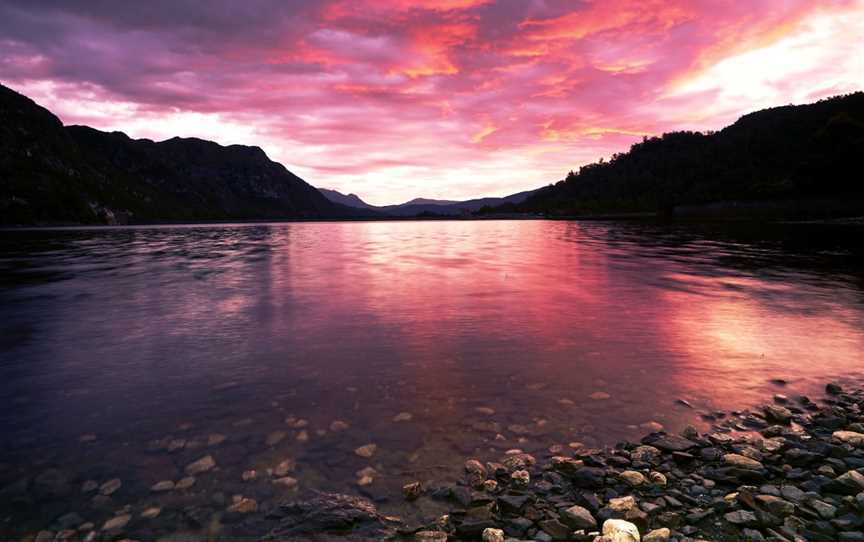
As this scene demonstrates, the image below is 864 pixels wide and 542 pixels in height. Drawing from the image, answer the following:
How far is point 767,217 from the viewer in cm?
17725

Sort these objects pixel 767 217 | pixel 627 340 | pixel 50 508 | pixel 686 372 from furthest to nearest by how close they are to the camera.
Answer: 1. pixel 767 217
2. pixel 627 340
3. pixel 686 372
4. pixel 50 508

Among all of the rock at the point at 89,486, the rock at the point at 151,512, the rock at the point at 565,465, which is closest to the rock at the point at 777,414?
the rock at the point at 565,465

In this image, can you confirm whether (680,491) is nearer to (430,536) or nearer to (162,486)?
(430,536)

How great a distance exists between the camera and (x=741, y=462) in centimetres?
732

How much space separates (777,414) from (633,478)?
4.68 metres

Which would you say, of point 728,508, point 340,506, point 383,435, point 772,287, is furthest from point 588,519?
point 772,287

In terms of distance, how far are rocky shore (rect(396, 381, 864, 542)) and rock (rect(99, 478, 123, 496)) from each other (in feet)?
15.1

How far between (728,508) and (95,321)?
22.6 meters

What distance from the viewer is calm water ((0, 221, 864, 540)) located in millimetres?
7543

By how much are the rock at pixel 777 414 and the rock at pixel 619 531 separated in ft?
18.7

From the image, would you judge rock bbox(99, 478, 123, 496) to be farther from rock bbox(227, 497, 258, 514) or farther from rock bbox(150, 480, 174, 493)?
rock bbox(227, 497, 258, 514)

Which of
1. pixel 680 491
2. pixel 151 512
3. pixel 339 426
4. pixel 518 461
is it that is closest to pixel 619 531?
pixel 680 491

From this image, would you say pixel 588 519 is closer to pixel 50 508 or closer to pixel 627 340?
pixel 50 508

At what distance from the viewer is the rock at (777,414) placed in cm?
914
